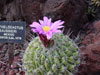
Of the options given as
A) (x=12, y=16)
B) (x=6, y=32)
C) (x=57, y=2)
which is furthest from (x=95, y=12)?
(x=6, y=32)

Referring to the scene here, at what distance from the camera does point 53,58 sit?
1835 millimetres

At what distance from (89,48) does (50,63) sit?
880 mm

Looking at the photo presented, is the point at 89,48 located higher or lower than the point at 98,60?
higher

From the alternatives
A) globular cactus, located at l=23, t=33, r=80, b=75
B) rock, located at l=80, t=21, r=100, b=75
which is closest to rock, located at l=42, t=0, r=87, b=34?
rock, located at l=80, t=21, r=100, b=75

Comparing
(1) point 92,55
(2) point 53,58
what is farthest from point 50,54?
(1) point 92,55

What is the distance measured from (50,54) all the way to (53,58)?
0.16 feet

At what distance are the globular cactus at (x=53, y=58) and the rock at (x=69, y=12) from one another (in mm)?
914

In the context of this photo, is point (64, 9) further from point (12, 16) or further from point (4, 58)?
point (4, 58)

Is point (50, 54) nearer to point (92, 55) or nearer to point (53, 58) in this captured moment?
point (53, 58)

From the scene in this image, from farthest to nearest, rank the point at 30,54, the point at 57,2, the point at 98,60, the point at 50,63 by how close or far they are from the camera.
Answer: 1. the point at 57,2
2. the point at 98,60
3. the point at 30,54
4. the point at 50,63

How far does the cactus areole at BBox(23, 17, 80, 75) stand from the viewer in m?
1.80

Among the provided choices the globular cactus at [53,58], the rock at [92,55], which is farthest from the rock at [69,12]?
the globular cactus at [53,58]

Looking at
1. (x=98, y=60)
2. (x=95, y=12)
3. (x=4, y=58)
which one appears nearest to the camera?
(x=98, y=60)

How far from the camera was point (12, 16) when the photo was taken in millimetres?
3217
